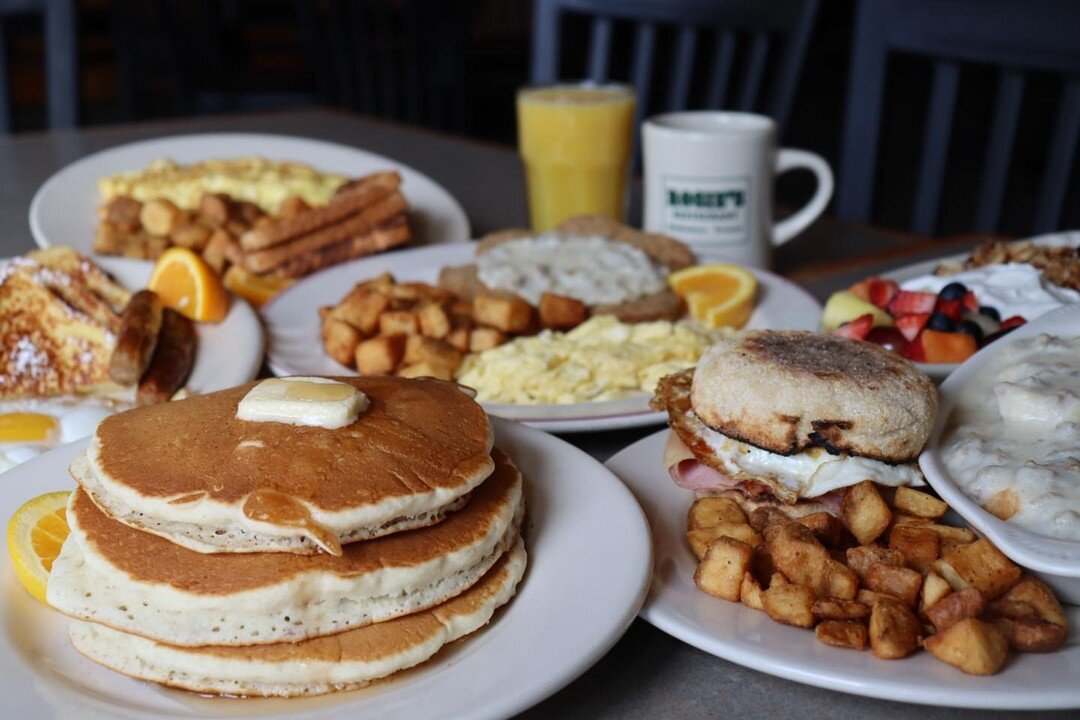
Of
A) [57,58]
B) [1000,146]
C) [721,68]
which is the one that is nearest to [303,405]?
[1000,146]

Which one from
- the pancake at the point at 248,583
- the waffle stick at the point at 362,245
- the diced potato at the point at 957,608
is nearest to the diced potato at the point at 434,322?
the waffle stick at the point at 362,245

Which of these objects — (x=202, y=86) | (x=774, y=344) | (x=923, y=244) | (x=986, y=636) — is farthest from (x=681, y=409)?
(x=202, y=86)

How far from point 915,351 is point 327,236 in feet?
4.20

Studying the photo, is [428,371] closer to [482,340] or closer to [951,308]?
[482,340]

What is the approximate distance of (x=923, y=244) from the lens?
2.56 metres

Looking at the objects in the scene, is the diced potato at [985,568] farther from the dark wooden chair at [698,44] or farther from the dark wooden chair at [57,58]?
the dark wooden chair at [57,58]

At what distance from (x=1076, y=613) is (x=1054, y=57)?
6.22 ft

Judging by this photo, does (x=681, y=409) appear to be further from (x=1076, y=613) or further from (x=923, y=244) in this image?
(x=923, y=244)

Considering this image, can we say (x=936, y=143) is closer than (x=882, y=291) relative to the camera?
No

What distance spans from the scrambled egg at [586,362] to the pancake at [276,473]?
20.8 inches

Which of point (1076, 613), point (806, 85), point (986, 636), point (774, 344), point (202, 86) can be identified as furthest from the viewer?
point (806, 85)

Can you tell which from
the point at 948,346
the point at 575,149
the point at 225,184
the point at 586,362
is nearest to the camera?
the point at 948,346

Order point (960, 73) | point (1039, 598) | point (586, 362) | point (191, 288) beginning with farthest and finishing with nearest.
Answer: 1. point (960, 73)
2. point (191, 288)
3. point (586, 362)
4. point (1039, 598)

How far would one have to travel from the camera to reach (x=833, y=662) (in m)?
0.98
